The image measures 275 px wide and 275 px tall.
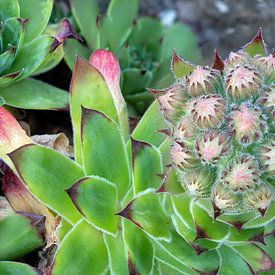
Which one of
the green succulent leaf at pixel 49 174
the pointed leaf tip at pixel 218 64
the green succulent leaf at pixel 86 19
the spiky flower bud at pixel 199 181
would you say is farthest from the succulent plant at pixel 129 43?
the spiky flower bud at pixel 199 181

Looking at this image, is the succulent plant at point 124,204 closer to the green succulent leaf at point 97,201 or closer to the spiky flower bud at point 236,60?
the green succulent leaf at point 97,201

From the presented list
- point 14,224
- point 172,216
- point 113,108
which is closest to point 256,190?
point 172,216

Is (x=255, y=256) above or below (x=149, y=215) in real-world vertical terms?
below

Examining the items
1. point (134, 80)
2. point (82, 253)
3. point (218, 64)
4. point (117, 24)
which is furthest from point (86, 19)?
point (82, 253)

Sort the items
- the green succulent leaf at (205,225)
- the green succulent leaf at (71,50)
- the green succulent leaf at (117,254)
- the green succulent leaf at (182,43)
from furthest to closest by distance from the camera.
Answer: the green succulent leaf at (182,43) < the green succulent leaf at (71,50) < the green succulent leaf at (117,254) < the green succulent leaf at (205,225)

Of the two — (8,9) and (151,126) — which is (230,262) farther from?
(8,9)

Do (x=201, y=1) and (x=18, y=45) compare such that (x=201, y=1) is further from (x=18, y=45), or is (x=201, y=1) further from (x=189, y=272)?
(x=189, y=272)

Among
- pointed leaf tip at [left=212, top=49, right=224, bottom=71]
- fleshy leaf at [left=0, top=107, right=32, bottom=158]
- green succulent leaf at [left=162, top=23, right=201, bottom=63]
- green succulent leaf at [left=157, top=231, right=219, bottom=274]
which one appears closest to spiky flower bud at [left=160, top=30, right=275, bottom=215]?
pointed leaf tip at [left=212, top=49, right=224, bottom=71]

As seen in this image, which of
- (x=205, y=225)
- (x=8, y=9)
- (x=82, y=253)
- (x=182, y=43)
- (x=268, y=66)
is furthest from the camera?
(x=182, y=43)
